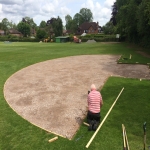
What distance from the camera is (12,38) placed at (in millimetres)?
93312

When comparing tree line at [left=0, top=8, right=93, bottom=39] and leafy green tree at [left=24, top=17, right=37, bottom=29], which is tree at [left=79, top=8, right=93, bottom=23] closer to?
tree line at [left=0, top=8, right=93, bottom=39]

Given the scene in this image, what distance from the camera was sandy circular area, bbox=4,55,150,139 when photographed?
8.27m

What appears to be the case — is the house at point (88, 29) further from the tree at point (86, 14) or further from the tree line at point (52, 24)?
the tree at point (86, 14)

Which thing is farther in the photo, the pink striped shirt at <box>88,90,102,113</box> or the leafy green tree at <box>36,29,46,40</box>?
the leafy green tree at <box>36,29,46,40</box>

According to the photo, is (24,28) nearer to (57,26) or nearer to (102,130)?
(57,26)

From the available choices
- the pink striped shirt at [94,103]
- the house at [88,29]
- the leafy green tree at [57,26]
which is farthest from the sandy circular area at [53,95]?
the house at [88,29]

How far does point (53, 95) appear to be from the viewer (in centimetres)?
1162

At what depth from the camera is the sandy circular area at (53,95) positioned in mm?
8271

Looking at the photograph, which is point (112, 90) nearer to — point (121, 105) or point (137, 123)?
point (121, 105)

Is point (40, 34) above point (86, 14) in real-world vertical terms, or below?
below

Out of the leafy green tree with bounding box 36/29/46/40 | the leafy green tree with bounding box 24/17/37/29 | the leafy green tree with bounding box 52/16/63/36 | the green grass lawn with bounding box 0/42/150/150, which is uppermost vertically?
the leafy green tree with bounding box 24/17/37/29

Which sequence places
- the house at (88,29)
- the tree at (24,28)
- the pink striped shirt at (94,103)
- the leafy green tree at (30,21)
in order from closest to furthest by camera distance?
the pink striped shirt at (94,103)
the house at (88,29)
the tree at (24,28)
the leafy green tree at (30,21)

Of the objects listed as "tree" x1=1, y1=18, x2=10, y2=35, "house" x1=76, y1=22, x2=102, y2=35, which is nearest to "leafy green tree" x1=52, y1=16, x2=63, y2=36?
"house" x1=76, y1=22, x2=102, y2=35

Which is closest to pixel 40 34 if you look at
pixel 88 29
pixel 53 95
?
pixel 88 29
